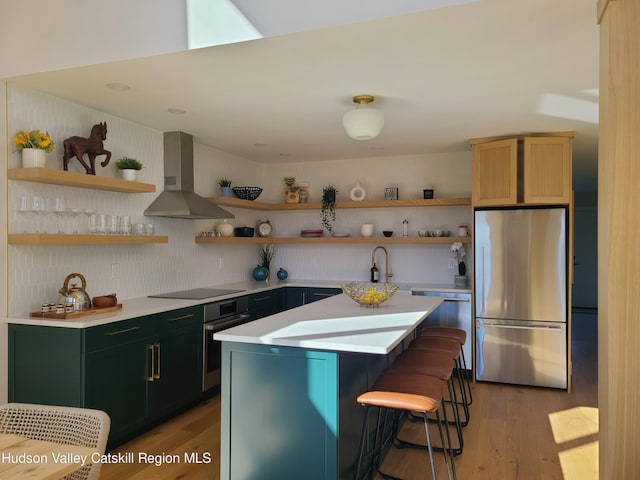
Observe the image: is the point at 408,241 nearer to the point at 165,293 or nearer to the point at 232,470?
the point at 165,293

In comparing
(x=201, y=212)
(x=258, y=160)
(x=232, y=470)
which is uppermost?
(x=258, y=160)

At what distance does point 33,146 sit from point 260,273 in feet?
10.4

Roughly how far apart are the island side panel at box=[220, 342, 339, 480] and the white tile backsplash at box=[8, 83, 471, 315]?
1.77 metres

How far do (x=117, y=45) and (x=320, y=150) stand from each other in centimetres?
296

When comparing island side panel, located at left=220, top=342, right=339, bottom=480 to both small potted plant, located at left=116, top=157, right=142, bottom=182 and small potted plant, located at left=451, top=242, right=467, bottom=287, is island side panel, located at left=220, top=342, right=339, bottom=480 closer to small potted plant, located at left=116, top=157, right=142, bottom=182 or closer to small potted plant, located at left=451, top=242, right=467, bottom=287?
small potted plant, located at left=116, top=157, right=142, bottom=182

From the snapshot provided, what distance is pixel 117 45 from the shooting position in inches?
108

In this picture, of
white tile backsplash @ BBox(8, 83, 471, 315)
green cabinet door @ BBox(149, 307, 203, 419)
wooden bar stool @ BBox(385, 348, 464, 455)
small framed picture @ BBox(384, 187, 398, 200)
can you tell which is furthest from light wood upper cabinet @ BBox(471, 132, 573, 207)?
green cabinet door @ BBox(149, 307, 203, 419)

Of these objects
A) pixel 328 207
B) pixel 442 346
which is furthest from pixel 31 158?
pixel 328 207

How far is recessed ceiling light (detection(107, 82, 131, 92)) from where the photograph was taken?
125 inches

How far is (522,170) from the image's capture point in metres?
4.84

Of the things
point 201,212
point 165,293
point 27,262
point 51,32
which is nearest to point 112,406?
point 27,262

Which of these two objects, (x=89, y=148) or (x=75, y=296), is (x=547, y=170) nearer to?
(x=89, y=148)

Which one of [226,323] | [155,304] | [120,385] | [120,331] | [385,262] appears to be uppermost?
[385,262]

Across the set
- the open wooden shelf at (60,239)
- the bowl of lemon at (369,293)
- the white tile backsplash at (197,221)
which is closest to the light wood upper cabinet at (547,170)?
the white tile backsplash at (197,221)
